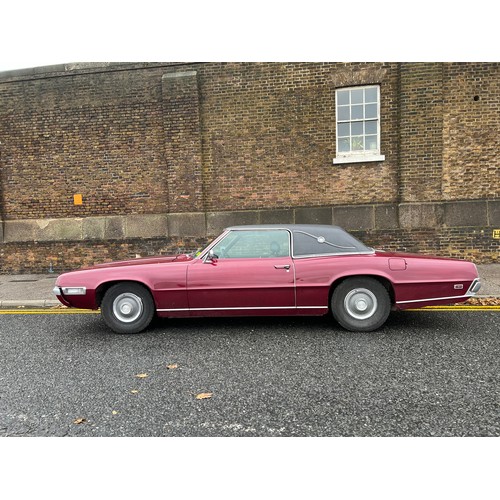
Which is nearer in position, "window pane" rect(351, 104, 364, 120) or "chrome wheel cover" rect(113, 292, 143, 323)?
"chrome wheel cover" rect(113, 292, 143, 323)

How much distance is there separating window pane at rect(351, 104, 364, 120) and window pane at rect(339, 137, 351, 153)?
1.80 ft

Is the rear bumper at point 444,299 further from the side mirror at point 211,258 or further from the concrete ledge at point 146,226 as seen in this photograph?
the concrete ledge at point 146,226

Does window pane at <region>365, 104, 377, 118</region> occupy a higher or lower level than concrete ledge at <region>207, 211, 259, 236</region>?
higher

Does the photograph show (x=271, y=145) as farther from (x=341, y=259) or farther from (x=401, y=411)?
(x=401, y=411)

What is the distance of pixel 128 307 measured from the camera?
4859 millimetres

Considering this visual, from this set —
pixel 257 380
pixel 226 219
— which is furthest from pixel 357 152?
pixel 257 380

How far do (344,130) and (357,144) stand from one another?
0.49m

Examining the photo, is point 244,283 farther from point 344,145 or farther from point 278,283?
point 344,145

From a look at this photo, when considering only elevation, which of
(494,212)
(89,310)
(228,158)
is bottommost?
(89,310)

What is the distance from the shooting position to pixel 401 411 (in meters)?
2.75

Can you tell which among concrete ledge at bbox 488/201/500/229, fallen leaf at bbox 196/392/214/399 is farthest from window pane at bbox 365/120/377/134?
fallen leaf at bbox 196/392/214/399

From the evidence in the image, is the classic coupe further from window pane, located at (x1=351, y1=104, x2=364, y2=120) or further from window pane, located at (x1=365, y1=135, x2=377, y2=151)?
window pane, located at (x1=351, y1=104, x2=364, y2=120)

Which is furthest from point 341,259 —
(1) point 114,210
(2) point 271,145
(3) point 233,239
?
(1) point 114,210

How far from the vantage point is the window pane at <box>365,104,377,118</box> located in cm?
927
